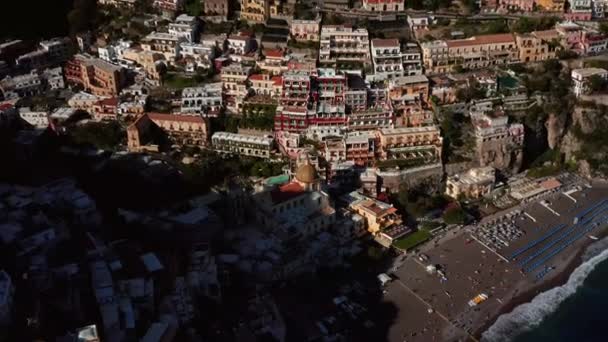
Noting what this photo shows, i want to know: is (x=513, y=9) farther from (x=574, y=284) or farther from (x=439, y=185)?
(x=574, y=284)

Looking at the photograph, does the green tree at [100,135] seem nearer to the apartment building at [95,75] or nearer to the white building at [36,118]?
the white building at [36,118]

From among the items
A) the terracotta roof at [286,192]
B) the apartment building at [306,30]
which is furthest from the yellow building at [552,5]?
the terracotta roof at [286,192]

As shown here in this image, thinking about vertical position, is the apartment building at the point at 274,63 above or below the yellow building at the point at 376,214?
above

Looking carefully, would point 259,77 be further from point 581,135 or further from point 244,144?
point 581,135

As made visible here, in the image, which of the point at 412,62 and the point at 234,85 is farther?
the point at 412,62

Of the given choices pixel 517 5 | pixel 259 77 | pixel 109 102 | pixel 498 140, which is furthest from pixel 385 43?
pixel 109 102

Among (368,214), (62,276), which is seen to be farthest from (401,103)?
(62,276)
